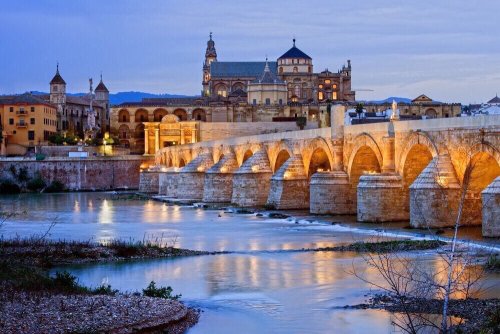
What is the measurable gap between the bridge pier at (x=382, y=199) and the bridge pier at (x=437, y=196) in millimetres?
3425

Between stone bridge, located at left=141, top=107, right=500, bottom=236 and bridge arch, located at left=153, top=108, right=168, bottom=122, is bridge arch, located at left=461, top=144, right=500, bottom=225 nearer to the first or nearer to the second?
stone bridge, located at left=141, top=107, right=500, bottom=236

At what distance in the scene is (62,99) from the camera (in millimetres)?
104688

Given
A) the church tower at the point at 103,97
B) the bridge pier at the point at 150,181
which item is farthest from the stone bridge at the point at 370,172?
the church tower at the point at 103,97

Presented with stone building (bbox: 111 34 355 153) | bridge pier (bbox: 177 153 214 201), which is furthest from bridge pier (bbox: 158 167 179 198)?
stone building (bbox: 111 34 355 153)

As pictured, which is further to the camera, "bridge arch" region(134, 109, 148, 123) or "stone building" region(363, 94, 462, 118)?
"bridge arch" region(134, 109, 148, 123)

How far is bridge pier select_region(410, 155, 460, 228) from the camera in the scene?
2803 cm

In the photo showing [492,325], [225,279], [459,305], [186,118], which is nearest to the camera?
[492,325]

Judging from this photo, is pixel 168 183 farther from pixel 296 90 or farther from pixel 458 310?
pixel 458 310

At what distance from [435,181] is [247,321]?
14147 mm

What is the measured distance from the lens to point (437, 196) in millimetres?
28078

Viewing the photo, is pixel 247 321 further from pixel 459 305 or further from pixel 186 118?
pixel 186 118

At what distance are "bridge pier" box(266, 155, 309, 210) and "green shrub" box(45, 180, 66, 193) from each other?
35.7 m

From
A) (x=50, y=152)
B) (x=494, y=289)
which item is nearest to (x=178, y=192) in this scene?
(x=50, y=152)

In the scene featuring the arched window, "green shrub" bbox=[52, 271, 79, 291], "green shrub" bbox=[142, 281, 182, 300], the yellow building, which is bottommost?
"green shrub" bbox=[142, 281, 182, 300]
